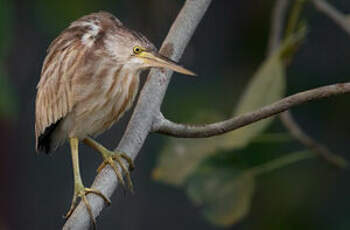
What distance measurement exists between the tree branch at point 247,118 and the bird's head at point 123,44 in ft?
0.45

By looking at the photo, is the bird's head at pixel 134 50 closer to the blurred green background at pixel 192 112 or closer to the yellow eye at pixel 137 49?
the yellow eye at pixel 137 49

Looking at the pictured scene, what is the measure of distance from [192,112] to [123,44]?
135 cm

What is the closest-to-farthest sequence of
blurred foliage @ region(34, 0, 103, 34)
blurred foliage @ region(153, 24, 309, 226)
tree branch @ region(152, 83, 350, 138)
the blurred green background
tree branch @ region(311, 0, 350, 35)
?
tree branch @ region(152, 83, 350, 138)
tree branch @ region(311, 0, 350, 35)
blurred foliage @ region(153, 24, 309, 226)
blurred foliage @ region(34, 0, 103, 34)
the blurred green background

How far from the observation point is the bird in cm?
220

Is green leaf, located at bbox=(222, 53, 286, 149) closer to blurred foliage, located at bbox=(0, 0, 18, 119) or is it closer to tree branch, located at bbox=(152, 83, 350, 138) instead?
tree branch, located at bbox=(152, 83, 350, 138)

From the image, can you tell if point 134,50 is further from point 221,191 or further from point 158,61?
point 221,191

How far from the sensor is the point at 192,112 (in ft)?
11.6

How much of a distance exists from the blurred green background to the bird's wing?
104cm

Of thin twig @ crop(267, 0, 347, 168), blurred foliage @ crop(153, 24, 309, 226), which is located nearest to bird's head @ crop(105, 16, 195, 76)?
blurred foliage @ crop(153, 24, 309, 226)

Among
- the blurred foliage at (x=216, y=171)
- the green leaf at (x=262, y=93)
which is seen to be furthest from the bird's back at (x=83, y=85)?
the blurred foliage at (x=216, y=171)

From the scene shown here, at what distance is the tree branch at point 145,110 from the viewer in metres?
1.94

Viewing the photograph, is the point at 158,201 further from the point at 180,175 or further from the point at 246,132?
the point at 246,132

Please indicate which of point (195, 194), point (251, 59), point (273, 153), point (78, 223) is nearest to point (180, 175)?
point (195, 194)

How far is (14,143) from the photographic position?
404 cm
